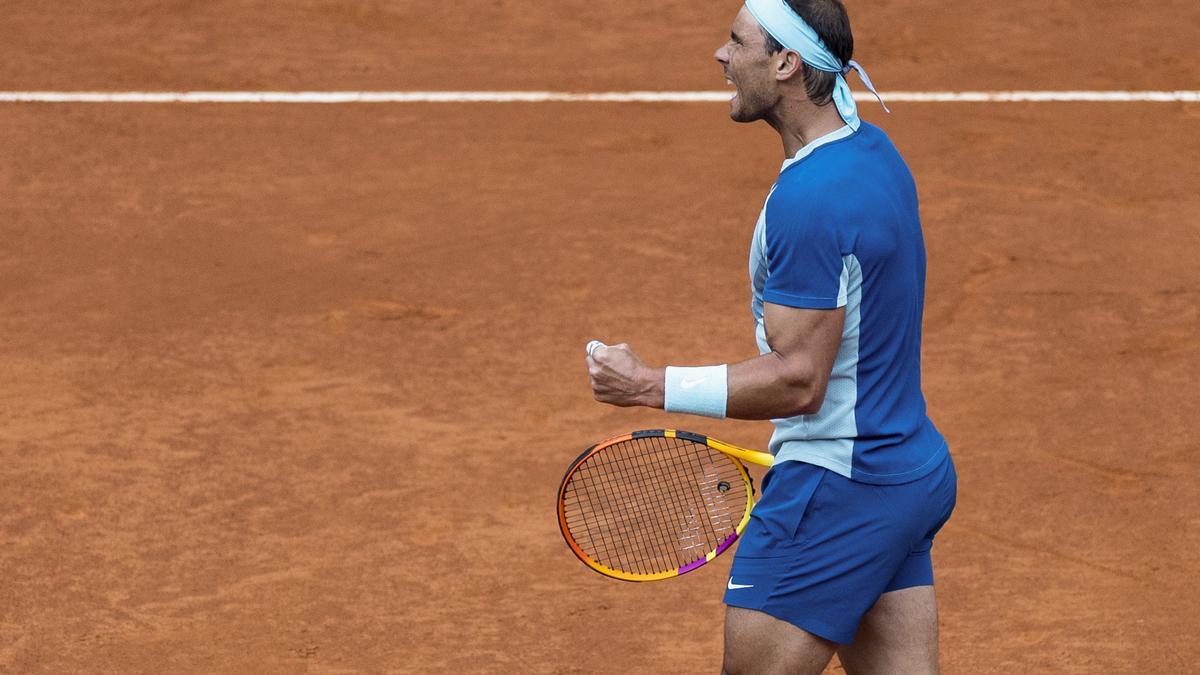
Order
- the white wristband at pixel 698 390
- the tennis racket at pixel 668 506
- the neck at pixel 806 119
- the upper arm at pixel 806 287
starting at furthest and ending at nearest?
the tennis racket at pixel 668 506, the neck at pixel 806 119, the white wristband at pixel 698 390, the upper arm at pixel 806 287

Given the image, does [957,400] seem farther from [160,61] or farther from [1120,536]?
[160,61]

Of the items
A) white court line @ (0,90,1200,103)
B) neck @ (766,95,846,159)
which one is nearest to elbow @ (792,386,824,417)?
neck @ (766,95,846,159)

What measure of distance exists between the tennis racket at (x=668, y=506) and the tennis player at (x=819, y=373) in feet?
0.76

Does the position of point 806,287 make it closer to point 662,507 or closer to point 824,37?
point 824,37

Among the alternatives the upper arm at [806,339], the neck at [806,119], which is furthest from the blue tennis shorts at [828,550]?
the neck at [806,119]

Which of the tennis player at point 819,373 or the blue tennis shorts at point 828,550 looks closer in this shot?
the tennis player at point 819,373

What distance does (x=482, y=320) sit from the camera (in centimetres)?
823

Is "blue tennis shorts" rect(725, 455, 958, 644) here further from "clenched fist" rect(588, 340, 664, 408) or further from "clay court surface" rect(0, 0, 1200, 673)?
"clay court surface" rect(0, 0, 1200, 673)

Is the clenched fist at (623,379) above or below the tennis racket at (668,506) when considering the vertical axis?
above

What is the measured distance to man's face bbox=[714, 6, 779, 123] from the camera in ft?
12.2

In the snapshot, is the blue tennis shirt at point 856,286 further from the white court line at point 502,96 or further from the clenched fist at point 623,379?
the white court line at point 502,96

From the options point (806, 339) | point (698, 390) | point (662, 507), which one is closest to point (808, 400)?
point (806, 339)

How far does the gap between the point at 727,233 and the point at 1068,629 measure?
12.9ft

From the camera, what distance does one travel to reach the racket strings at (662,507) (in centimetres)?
454
